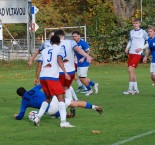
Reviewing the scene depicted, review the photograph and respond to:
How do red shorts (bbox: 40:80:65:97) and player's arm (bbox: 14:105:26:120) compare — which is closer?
red shorts (bbox: 40:80:65:97)

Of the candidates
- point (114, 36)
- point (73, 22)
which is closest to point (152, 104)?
point (114, 36)

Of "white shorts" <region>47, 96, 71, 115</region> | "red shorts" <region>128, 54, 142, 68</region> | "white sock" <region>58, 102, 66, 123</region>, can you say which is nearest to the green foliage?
"red shorts" <region>128, 54, 142, 68</region>

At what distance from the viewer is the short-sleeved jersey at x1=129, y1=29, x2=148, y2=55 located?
2195cm

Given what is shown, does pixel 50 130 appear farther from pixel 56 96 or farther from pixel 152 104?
pixel 152 104

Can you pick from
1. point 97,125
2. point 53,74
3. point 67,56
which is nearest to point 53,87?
point 53,74

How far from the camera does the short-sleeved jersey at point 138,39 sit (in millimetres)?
21953

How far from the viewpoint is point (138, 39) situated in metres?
22.0

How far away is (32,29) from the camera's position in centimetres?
4719

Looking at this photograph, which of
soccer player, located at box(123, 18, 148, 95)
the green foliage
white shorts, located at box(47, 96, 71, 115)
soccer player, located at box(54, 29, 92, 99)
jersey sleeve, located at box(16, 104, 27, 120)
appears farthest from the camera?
the green foliage

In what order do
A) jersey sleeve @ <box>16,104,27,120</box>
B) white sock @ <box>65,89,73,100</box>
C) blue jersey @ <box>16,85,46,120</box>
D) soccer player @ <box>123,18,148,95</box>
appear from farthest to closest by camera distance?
soccer player @ <box>123,18,148,95</box> < white sock @ <box>65,89,73,100</box> < jersey sleeve @ <box>16,104,27,120</box> < blue jersey @ <box>16,85,46,120</box>

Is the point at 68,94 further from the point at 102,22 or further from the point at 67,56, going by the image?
the point at 102,22

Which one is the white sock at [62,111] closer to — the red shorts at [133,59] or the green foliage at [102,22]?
the red shorts at [133,59]

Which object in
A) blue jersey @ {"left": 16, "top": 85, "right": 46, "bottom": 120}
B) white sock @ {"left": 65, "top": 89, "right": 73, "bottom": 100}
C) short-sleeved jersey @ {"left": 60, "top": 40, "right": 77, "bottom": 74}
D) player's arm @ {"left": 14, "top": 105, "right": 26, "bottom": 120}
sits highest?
short-sleeved jersey @ {"left": 60, "top": 40, "right": 77, "bottom": 74}

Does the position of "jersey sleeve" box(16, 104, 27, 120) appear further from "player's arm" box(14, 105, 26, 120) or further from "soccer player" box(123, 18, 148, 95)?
"soccer player" box(123, 18, 148, 95)
